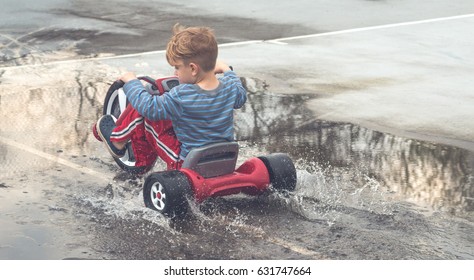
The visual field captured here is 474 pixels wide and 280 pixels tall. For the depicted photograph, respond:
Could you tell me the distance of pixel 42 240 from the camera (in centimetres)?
650

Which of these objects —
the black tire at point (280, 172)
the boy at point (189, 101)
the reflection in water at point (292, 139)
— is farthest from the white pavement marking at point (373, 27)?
the boy at point (189, 101)

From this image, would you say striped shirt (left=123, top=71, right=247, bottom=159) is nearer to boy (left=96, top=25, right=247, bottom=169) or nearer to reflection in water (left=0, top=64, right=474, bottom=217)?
boy (left=96, top=25, right=247, bottom=169)

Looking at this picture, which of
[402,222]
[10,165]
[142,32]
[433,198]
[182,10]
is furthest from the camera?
[182,10]

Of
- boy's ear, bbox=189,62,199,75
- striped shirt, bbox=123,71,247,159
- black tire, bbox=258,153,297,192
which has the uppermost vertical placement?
boy's ear, bbox=189,62,199,75

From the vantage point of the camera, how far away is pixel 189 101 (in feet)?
22.8

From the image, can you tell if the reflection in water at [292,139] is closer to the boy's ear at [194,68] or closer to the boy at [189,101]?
the boy at [189,101]

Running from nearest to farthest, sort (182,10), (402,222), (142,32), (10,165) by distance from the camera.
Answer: (402,222) → (10,165) → (142,32) → (182,10)

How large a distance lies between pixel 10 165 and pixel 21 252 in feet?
6.30

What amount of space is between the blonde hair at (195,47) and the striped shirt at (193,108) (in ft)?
0.61

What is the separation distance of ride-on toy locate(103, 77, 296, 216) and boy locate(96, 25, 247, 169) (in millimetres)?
122

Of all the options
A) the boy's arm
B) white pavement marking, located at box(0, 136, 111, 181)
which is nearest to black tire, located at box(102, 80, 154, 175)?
white pavement marking, located at box(0, 136, 111, 181)

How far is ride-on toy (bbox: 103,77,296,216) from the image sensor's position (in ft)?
22.3
